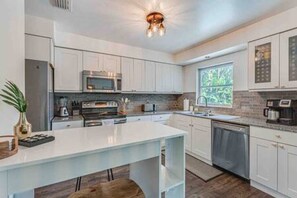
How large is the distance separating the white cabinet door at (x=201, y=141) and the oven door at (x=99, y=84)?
6.66ft

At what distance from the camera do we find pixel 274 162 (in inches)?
82.3

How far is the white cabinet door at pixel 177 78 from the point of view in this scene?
4664mm

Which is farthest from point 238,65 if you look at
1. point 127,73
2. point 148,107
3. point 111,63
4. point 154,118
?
point 111,63

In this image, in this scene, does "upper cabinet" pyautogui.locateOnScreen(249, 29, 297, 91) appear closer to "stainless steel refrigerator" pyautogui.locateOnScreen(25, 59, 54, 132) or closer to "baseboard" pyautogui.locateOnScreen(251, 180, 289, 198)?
"baseboard" pyautogui.locateOnScreen(251, 180, 289, 198)

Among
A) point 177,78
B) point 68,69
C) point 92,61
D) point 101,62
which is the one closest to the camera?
point 68,69

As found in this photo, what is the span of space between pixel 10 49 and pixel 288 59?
3.29 m

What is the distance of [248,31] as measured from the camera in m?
2.72

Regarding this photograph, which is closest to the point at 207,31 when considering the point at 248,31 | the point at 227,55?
the point at 248,31

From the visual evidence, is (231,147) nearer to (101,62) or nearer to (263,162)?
(263,162)

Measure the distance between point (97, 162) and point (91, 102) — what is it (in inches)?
106

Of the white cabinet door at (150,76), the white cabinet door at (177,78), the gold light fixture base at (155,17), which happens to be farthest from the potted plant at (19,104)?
the white cabinet door at (177,78)

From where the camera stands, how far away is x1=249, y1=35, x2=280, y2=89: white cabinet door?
92.8 inches

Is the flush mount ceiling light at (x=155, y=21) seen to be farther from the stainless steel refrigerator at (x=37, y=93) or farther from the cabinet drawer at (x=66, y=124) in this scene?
the cabinet drawer at (x=66, y=124)

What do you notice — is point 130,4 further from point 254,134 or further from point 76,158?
point 254,134
